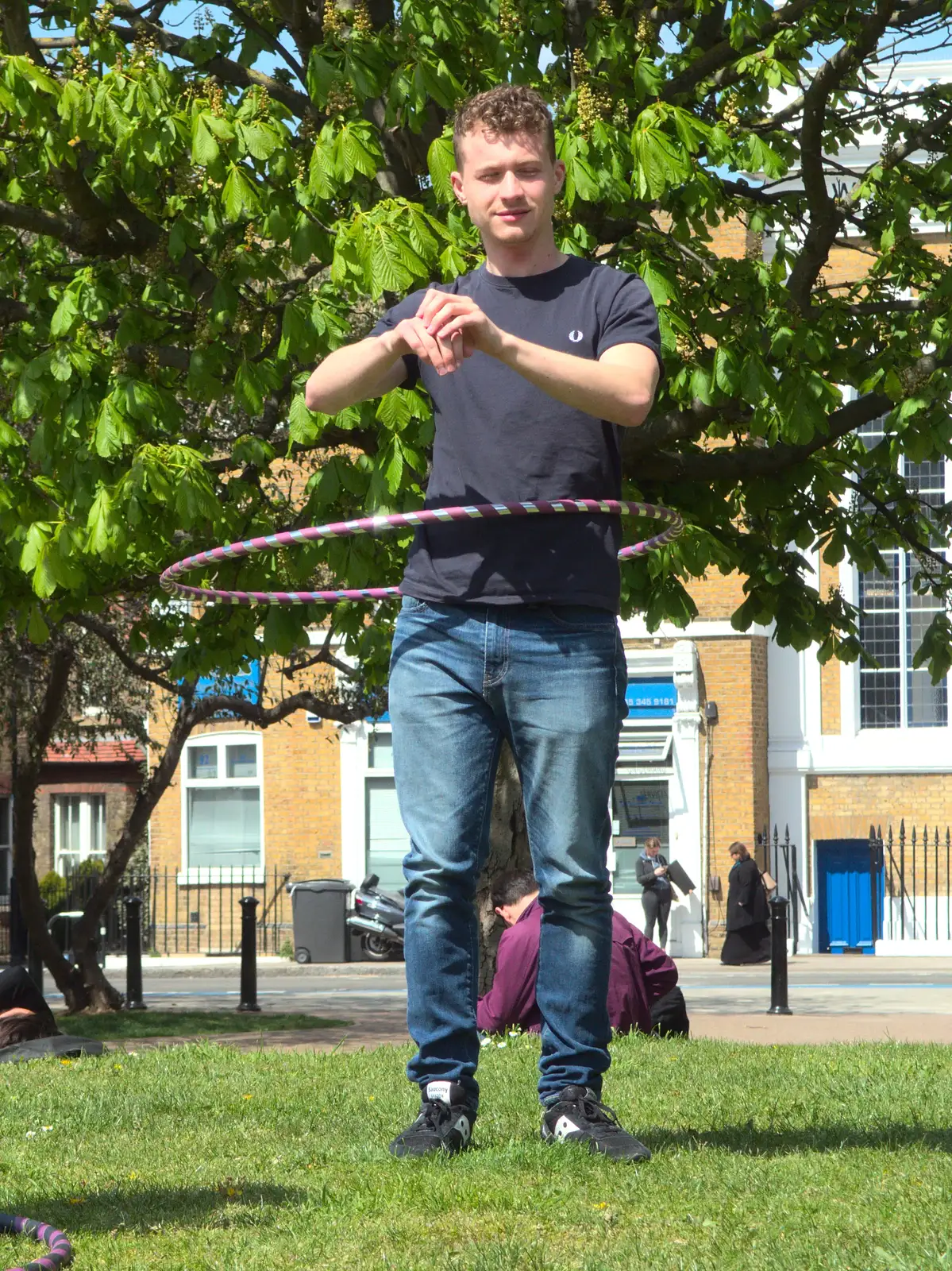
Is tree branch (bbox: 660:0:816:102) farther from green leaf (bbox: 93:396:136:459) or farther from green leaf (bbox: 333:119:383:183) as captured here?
green leaf (bbox: 93:396:136:459)

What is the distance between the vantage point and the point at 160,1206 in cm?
348

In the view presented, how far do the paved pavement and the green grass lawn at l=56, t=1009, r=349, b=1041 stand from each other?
535 mm

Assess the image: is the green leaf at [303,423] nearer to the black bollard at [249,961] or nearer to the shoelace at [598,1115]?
the shoelace at [598,1115]

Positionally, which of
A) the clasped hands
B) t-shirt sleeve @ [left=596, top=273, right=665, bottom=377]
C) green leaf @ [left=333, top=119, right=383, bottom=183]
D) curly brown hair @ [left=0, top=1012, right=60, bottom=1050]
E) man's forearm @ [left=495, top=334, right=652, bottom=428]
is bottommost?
curly brown hair @ [left=0, top=1012, right=60, bottom=1050]

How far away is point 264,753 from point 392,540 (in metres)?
23.6

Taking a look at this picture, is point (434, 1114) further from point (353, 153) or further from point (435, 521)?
point (353, 153)

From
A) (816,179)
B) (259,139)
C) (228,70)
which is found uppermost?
(228,70)

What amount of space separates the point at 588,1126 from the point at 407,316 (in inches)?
80.8

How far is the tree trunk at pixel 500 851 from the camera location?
1014cm

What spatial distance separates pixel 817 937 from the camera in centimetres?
2988

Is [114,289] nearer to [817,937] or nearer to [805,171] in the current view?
[805,171]

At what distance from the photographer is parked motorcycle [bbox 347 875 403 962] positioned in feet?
91.0

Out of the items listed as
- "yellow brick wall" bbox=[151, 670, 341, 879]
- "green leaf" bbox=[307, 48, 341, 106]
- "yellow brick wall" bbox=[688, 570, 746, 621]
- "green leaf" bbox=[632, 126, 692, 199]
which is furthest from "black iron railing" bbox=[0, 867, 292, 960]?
"green leaf" bbox=[632, 126, 692, 199]

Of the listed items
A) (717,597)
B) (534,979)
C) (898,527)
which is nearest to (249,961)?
(898,527)
